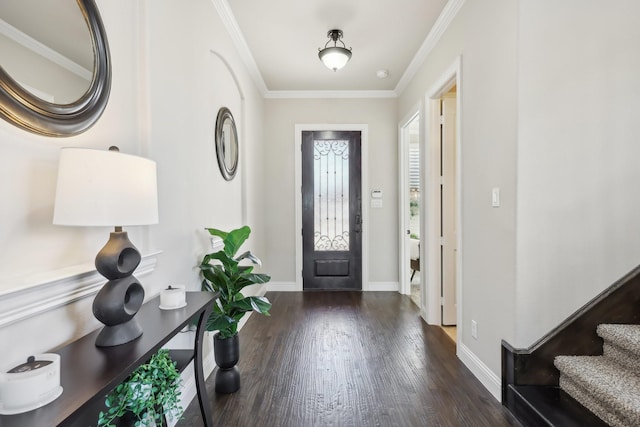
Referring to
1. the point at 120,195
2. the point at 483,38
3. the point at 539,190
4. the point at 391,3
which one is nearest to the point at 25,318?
the point at 120,195

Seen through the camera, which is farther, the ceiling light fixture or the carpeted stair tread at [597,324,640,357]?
the ceiling light fixture

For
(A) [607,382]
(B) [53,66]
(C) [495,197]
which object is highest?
(B) [53,66]

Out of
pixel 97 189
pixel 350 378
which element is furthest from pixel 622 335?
pixel 97 189

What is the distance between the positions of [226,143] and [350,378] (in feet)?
7.17

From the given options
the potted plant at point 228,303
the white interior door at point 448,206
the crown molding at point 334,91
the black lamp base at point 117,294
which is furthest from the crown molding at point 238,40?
the black lamp base at point 117,294

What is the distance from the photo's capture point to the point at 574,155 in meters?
1.84

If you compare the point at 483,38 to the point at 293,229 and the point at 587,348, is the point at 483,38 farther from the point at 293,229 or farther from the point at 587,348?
the point at 293,229

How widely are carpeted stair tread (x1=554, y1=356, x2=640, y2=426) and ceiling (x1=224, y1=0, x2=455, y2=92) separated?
2.73 m

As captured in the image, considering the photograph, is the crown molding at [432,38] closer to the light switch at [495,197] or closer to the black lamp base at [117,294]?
the light switch at [495,197]

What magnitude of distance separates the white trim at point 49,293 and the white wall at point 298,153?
3.41 metres

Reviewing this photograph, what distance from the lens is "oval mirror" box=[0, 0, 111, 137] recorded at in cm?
90

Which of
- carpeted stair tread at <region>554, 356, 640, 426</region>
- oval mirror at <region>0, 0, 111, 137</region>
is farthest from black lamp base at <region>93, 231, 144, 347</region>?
carpeted stair tread at <region>554, 356, 640, 426</region>

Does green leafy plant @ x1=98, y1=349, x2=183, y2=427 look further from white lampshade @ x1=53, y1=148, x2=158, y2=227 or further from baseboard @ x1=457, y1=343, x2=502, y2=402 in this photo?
baseboard @ x1=457, y1=343, x2=502, y2=402

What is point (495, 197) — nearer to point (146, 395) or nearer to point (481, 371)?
point (481, 371)
